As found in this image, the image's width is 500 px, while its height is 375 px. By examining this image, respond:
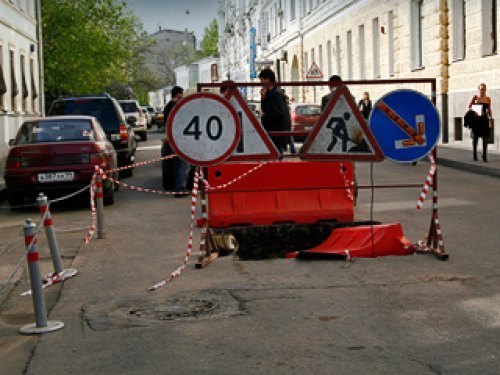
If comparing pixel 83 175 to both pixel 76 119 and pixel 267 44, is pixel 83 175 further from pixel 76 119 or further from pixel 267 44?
pixel 267 44

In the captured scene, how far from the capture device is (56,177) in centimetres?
1488

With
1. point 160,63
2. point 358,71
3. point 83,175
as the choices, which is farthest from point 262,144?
point 160,63

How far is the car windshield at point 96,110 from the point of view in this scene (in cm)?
2234

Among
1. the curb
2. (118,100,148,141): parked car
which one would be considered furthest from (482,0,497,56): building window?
(118,100,148,141): parked car

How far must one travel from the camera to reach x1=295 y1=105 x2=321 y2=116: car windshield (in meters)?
→ 34.8

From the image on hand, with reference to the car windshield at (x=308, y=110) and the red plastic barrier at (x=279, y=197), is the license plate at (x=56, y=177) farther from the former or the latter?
the car windshield at (x=308, y=110)

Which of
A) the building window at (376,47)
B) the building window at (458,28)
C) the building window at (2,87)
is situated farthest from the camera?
the building window at (376,47)

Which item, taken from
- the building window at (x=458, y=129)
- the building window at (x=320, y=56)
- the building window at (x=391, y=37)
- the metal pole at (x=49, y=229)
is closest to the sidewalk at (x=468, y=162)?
the building window at (x=458, y=129)

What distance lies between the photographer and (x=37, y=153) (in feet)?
49.1

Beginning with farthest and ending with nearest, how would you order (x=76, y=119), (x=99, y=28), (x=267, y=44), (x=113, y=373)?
(x=267, y=44)
(x=99, y=28)
(x=76, y=119)
(x=113, y=373)

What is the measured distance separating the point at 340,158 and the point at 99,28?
43.1 m

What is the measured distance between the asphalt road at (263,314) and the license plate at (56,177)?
12.1ft

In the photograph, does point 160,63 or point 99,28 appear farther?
point 160,63

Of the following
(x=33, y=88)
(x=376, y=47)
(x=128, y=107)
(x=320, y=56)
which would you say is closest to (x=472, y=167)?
(x=376, y=47)
